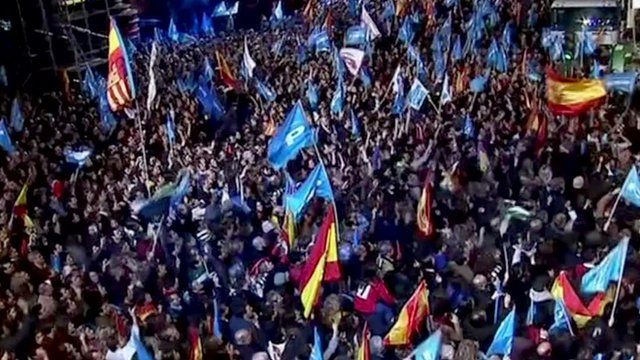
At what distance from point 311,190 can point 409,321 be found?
3.40m

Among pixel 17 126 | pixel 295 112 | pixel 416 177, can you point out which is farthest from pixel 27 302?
pixel 17 126

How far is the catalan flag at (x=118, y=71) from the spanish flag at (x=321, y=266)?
18.9 ft

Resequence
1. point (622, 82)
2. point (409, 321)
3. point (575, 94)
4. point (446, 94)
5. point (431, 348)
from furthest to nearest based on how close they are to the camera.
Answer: point (446, 94)
point (622, 82)
point (575, 94)
point (409, 321)
point (431, 348)

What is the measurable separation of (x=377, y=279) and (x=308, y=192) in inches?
78.0

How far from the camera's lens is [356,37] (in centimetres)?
2653

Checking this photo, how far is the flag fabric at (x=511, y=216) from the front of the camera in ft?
43.6

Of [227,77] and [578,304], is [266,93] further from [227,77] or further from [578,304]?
[578,304]

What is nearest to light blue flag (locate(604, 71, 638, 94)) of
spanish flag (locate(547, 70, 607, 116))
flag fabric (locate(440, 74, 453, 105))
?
spanish flag (locate(547, 70, 607, 116))

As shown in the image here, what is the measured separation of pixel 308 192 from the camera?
44.2 feet

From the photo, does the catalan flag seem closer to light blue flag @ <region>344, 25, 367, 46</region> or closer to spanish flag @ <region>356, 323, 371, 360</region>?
spanish flag @ <region>356, 323, 371, 360</region>

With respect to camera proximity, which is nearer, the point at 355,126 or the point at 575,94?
the point at 575,94

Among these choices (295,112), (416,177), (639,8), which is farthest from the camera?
(639,8)

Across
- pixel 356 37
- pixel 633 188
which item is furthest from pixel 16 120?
pixel 633 188

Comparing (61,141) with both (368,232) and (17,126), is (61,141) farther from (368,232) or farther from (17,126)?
(368,232)
